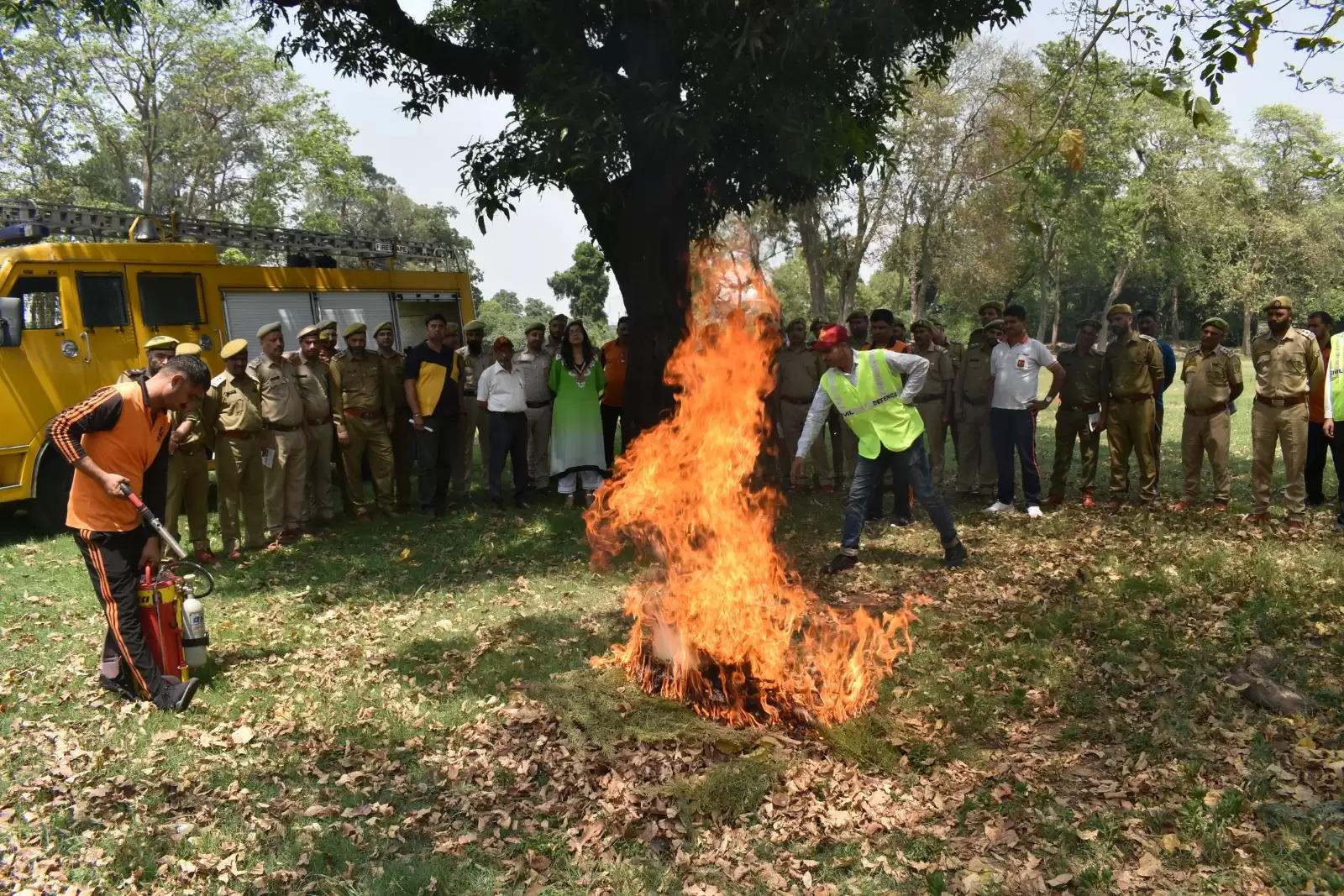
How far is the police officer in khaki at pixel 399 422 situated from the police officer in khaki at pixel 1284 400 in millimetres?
9376

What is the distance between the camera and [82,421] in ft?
16.9

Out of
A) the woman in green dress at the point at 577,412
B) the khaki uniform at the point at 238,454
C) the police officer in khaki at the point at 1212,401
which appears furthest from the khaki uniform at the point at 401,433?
the police officer in khaki at the point at 1212,401

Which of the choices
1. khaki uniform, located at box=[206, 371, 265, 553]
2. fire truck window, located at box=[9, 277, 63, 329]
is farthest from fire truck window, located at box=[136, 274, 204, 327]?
khaki uniform, located at box=[206, 371, 265, 553]

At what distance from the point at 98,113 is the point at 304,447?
25.4m

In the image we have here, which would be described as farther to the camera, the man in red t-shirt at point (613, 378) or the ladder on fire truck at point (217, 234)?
the man in red t-shirt at point (613, 378)

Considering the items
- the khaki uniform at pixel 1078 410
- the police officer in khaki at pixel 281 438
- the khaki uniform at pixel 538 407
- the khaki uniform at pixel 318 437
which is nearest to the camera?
the police officer in khaki at pixel 281 438

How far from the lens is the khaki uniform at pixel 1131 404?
9281 millimetres

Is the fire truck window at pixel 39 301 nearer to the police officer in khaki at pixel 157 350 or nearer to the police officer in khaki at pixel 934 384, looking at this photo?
the police officer in khaki at pixel 157 350

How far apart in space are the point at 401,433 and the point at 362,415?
2.25 feet

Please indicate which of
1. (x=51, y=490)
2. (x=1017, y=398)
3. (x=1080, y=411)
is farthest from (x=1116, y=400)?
(x=51, y=490)

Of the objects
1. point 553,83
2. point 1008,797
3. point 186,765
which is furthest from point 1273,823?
point 553,83

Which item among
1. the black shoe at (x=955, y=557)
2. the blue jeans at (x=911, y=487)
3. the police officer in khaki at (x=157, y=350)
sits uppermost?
the police officer in khaki at (x=157, y=350)

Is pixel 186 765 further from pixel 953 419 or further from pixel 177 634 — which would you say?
pixel 953 419

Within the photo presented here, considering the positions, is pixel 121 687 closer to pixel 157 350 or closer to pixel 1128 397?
pixel 157 350
